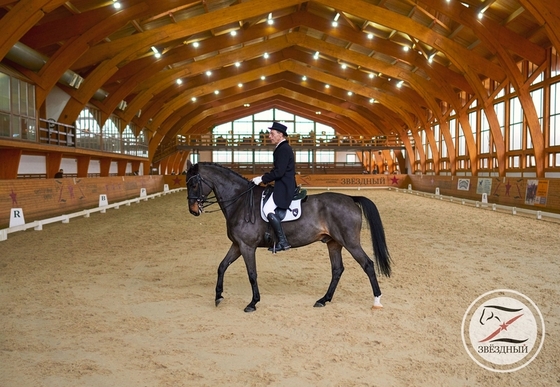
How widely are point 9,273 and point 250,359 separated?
5.23 metres

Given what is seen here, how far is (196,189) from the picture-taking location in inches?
223

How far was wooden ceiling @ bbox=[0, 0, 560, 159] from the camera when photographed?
18.4 m

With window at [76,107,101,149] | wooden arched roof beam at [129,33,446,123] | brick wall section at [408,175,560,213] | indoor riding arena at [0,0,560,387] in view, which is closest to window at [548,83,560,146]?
indoor riding arena at [0,0,560,387]

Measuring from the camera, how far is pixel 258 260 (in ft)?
27.5

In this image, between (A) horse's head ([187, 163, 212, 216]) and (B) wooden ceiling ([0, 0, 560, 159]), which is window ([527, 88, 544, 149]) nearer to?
(B) wooden ceiling ([0, 0, 560, 159])

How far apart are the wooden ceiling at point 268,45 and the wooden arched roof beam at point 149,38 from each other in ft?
0.15

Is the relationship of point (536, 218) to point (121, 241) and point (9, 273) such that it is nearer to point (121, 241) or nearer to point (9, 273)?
point (121, 241)

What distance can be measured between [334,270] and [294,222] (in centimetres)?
77

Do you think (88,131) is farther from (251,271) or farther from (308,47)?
(251,271)

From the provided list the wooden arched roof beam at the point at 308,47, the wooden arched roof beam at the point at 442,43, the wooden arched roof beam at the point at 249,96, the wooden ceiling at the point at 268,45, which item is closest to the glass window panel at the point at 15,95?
the wooden ceiling at the point at 268,45

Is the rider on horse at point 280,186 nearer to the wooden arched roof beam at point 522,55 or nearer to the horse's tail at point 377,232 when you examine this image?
the horse's tail at point 377,232

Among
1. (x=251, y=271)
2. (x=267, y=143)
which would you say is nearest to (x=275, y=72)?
(x=267, y=143)

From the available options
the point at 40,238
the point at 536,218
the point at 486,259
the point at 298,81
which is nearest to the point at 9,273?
the point at 40,238

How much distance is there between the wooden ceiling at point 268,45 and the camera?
18.4 meters
